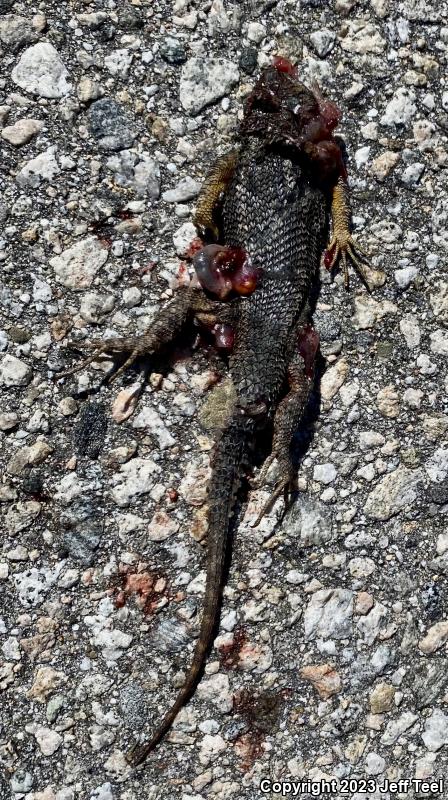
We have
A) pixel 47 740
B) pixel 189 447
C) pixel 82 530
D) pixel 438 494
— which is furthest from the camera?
pixel 438 494

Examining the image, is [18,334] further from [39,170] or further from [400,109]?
[400,109]

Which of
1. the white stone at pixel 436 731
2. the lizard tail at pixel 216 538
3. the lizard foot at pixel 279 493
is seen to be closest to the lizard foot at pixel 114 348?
the lizard tail at pixel 216 538

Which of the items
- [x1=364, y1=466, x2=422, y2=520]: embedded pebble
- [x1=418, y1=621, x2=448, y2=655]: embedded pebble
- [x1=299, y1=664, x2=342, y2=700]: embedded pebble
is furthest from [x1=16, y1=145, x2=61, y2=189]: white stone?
[x1=418, y1=621, x2=448, y2=655]: embedded pebble

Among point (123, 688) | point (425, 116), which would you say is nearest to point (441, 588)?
point (123, 688)

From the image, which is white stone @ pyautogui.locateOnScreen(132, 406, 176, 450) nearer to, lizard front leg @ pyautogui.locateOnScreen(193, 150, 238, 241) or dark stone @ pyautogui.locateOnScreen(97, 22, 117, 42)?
lizard front leg @ pyautogui.locateOnScreen(193, 150, 238, 241)

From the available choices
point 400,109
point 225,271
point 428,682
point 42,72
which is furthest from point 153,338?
point 428,682

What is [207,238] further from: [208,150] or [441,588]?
[441,588]
